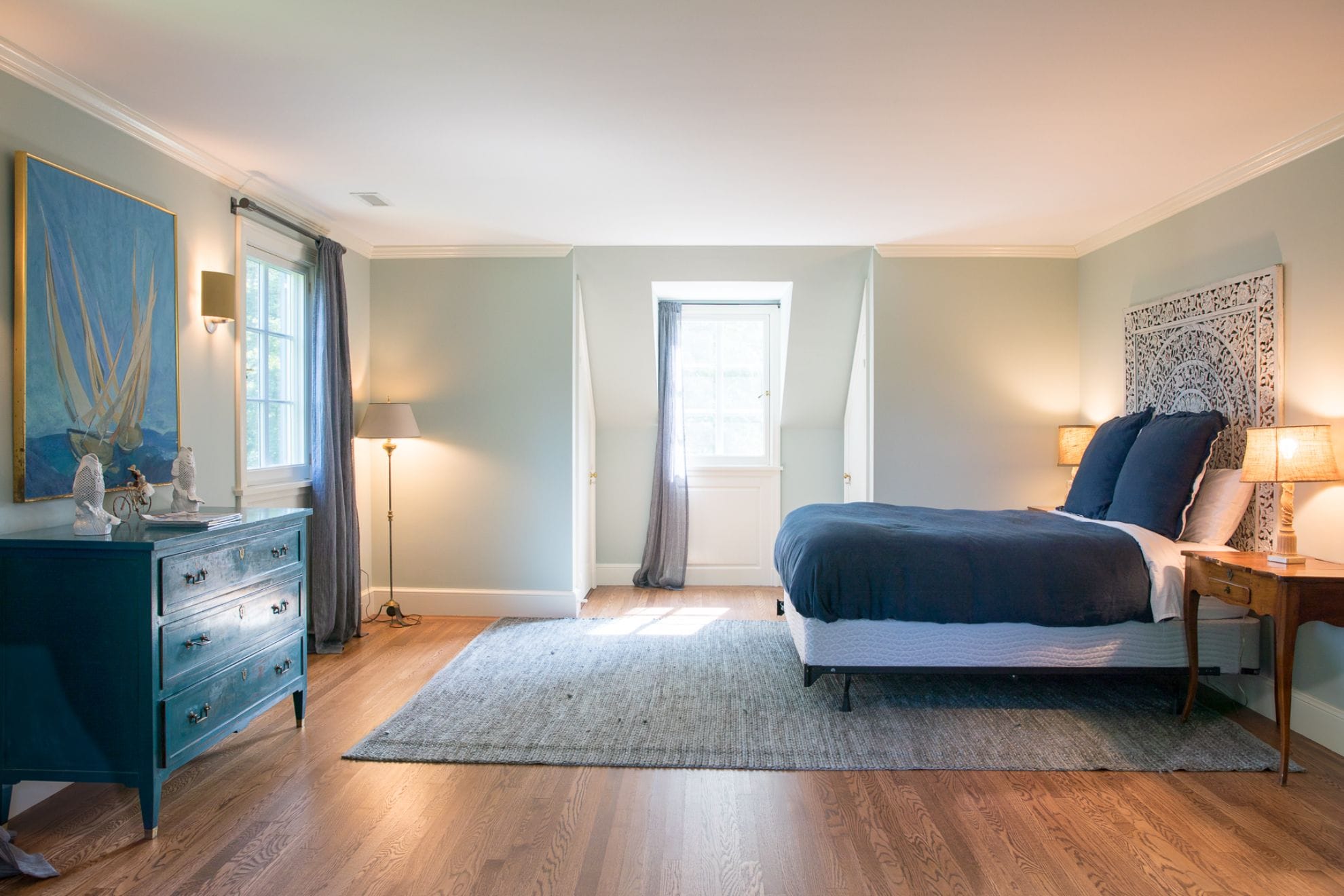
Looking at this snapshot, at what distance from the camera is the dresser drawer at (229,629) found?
2.36 metres

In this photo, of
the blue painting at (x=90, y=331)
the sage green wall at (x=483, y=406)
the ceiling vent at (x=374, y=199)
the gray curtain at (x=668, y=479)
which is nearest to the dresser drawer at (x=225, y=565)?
the blue painting at (x=90, y=331)

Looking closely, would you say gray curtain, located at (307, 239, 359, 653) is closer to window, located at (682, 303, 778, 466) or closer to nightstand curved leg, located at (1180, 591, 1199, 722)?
window, located at (682, 303, 778, 466)

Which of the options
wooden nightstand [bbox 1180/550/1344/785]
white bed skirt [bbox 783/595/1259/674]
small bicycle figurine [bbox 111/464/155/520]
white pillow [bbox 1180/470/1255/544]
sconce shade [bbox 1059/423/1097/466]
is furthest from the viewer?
sconce shade [bbox 1059/423/1097/466]

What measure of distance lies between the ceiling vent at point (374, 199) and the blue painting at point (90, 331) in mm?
950

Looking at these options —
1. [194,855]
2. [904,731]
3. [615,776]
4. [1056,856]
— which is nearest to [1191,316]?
[904,731]

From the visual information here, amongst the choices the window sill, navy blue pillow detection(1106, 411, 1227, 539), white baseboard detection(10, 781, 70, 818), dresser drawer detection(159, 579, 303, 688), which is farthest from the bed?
white baseboard detection(10, 781, 70, 818)

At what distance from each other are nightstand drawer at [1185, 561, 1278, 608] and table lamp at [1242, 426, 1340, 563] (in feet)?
0.50

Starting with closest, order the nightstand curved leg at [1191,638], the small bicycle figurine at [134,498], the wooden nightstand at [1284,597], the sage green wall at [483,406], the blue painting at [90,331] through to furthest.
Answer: the blue painting at [90,331]
the wooden nightstand at [1284,597]
the small bicycle figurine at [134,498]
the nightstand curved leg at [1191,638]
the sage green wall at [483,406]

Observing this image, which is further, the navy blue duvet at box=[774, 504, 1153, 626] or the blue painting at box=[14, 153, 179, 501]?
the navy blue duvet at box=[774, 504, 1153, 626]

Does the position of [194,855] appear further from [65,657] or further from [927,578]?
[927,578]

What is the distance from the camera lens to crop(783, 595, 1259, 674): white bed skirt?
321 cm

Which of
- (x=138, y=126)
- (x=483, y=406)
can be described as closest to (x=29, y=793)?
(x=138, y=126)

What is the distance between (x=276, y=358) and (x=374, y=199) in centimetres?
96

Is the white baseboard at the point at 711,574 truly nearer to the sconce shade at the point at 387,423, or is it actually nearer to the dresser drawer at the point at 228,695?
the sconce shade at the point at 387,423
